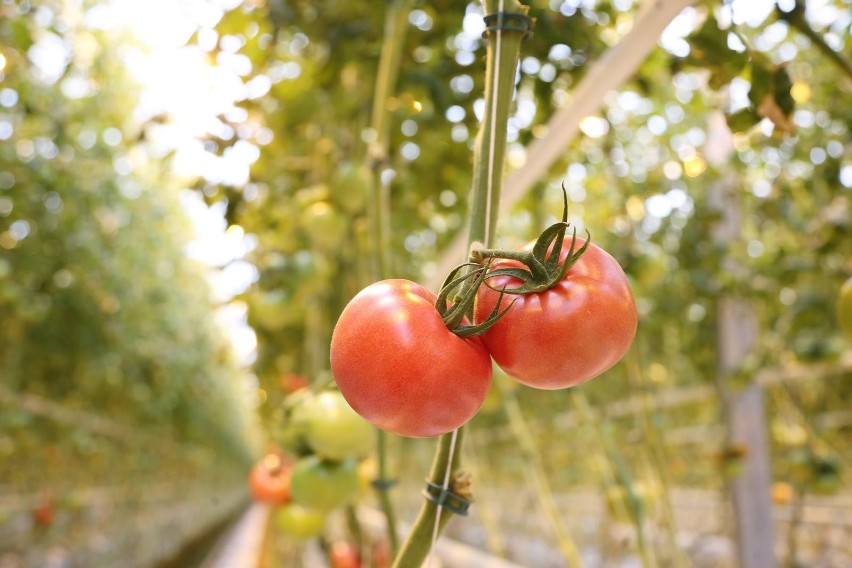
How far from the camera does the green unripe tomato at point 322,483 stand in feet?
3.44

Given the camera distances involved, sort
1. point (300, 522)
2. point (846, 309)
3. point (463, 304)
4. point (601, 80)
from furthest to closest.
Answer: point (300, 522) → point (846, 309) → point (601, 80) → point (463, 304)

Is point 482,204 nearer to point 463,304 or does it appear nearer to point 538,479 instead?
point 463,304

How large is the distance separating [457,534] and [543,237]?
314 inches

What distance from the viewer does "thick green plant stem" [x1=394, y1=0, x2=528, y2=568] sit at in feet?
1.50

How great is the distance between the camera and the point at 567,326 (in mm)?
419

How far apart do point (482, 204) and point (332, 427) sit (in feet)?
2.05

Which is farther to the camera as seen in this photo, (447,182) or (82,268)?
(82,268)

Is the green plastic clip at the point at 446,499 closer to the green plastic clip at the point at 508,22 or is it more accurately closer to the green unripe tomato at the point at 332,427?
the green plastic clip at the point at 508,22

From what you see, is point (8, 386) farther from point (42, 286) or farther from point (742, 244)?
point (742, 244)

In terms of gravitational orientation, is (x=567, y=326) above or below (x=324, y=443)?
above

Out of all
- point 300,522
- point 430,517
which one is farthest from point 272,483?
point 430,517

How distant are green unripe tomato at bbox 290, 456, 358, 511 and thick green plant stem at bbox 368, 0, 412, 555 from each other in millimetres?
97

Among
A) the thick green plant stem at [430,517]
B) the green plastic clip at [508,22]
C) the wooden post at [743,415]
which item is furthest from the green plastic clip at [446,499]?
the wooden post at [743,415]

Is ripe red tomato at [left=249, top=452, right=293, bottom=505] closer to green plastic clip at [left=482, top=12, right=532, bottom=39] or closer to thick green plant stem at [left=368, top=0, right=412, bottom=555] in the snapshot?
thick green plant stem at [left=368, top=0, right=412, bottom=555]
